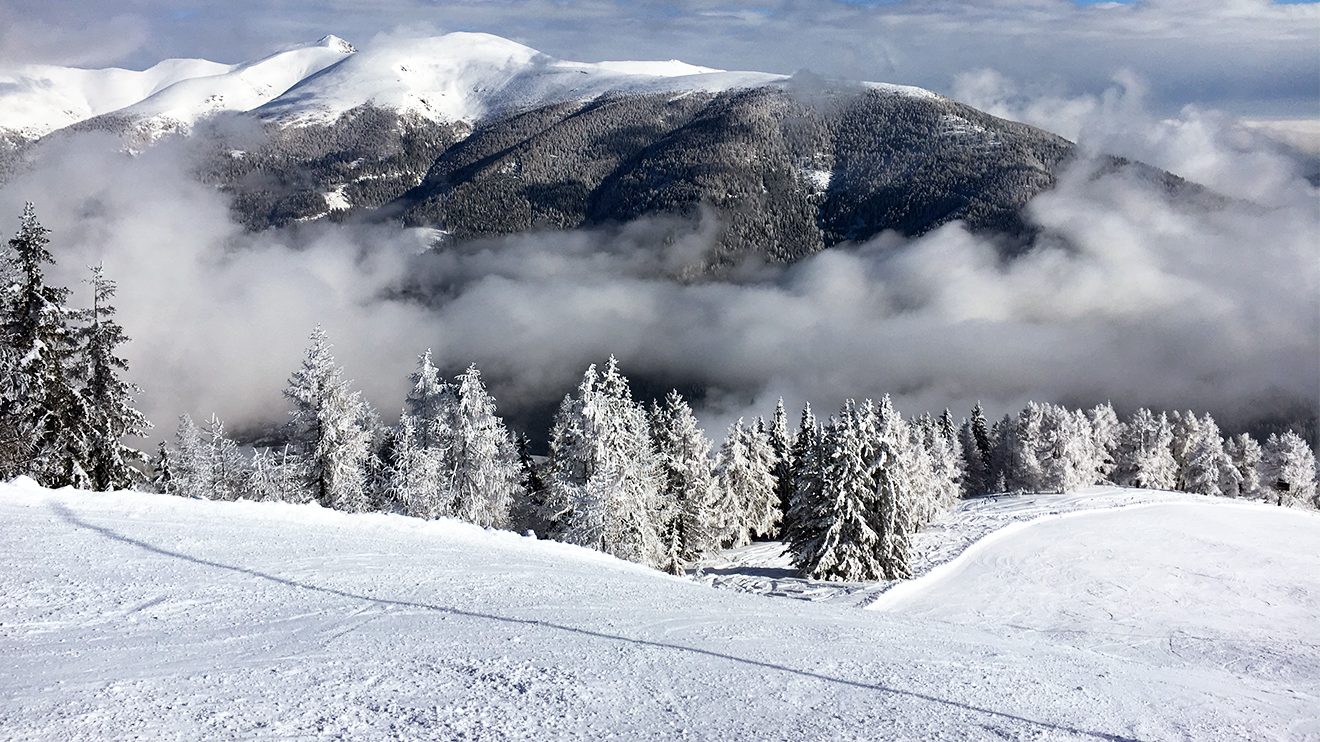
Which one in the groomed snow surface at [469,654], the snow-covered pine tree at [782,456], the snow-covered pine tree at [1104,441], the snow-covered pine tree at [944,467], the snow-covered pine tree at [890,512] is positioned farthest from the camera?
the snow-covered pine tree at [1104,441]

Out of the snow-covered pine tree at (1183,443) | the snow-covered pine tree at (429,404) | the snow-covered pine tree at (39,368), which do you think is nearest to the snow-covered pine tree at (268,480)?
the snow-covered pine tree at (429,404)

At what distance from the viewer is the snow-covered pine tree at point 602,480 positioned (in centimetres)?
3378

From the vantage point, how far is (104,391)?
29.1 metres

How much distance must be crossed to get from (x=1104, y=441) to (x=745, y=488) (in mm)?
51479

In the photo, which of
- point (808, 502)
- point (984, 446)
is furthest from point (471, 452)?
point (984, 446)

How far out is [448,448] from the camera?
37.8 meters

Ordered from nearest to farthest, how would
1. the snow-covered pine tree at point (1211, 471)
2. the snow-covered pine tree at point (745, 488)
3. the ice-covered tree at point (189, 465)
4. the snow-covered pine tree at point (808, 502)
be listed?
the snow-covered pine tree at point (808, 502) → the ice-covered tree at point (189, 465) → the snow-covered pine tree at point (745, 488) → the snow-covered pine tree at point (1211, 471)

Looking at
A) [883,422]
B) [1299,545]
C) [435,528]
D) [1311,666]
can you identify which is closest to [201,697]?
[435,528]

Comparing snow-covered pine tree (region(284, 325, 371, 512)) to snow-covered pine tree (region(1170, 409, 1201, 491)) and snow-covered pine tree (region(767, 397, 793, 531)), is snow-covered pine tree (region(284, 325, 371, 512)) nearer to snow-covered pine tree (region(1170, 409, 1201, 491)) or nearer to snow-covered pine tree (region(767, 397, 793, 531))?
snow-covered pine tree (region(767, 397, 793, 531))

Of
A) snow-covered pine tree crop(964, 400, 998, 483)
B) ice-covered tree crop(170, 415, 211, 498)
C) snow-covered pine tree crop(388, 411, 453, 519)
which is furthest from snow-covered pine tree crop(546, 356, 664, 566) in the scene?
snow-covered pine tree crop(964, 400, 998, 483)

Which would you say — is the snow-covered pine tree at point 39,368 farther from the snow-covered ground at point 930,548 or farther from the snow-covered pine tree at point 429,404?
the snow-covered ground at point 930,548

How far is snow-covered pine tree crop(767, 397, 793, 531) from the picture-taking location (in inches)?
2630

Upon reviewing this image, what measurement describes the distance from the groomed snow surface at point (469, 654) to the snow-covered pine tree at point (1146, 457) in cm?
6970

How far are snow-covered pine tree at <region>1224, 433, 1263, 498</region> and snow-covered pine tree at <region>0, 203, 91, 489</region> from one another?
9670 centimetres
